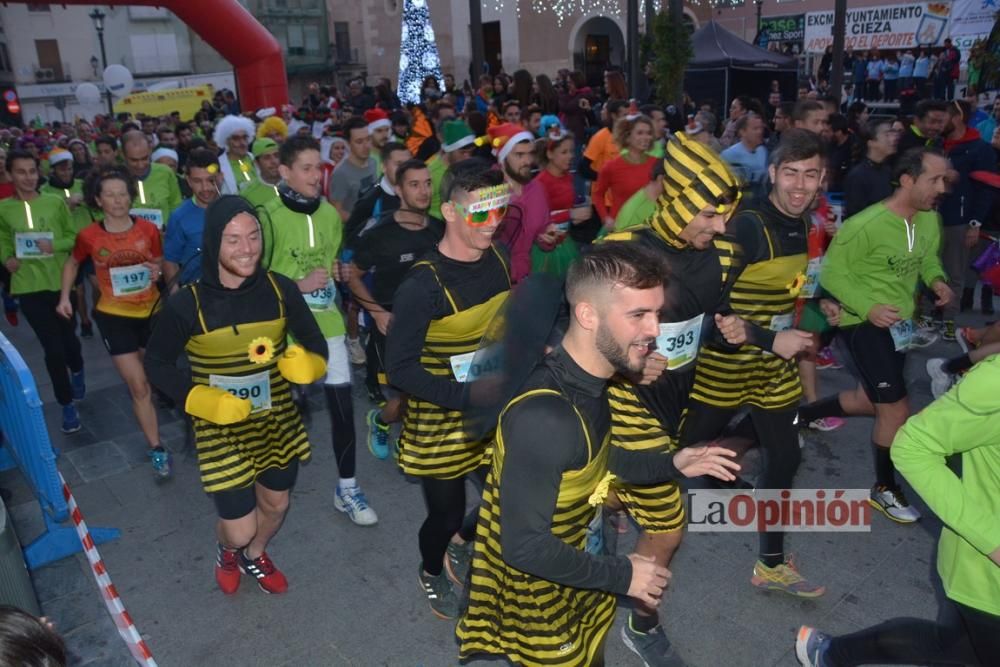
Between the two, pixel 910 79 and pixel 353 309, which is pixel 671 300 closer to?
pixel 353 309

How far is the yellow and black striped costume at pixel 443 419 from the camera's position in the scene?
3566mm

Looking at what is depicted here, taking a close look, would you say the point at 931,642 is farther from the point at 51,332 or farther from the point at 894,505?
the point at 51,332

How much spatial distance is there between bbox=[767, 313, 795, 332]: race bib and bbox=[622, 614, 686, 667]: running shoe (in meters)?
1.54

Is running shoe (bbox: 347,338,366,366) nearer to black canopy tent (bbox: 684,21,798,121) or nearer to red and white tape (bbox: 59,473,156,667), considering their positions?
red and white tape (bbox: 59,473,156,667)

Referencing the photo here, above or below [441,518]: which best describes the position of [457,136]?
above

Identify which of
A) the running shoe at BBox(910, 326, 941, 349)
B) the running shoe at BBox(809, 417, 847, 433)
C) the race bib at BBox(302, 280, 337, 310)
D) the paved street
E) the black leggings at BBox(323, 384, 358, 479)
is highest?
the race bib at BBox(302, 280, 337, 310)

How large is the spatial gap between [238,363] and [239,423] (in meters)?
0.30

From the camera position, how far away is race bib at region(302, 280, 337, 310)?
4.77m

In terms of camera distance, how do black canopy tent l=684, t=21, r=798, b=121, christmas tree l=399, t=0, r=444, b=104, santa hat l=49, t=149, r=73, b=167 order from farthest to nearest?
1. christmas tree l=399, t=0, r=444, b=104
2. black canopy tent l=684, t=21, r=798, b=121
3. santa hat l=49, t=149, r=73, b=167

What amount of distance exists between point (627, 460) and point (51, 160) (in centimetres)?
733

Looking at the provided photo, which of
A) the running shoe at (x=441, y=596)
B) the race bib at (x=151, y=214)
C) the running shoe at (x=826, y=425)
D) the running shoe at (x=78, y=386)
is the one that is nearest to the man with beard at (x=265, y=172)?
the race bib at (x=151, y=214)

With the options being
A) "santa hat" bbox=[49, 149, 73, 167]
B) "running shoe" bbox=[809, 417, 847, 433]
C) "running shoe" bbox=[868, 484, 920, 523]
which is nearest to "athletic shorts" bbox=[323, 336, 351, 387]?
"running shoe" bbox=[868, 484, 920, 523]

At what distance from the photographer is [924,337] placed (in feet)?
21.8

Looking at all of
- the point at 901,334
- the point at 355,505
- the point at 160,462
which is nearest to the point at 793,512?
the point at 901,334
